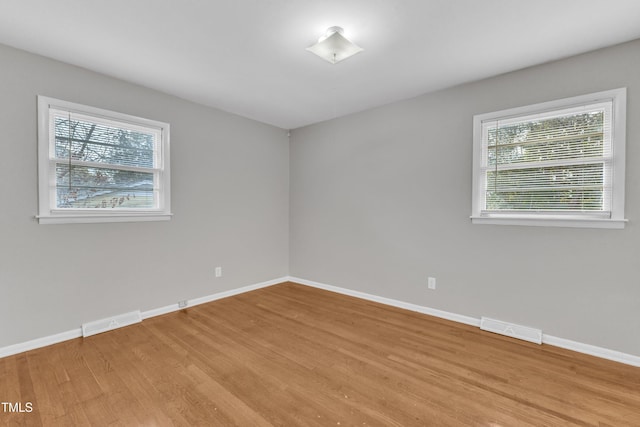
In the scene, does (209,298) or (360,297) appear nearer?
(209,298)

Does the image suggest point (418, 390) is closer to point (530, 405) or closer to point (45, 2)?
point (530, 405)

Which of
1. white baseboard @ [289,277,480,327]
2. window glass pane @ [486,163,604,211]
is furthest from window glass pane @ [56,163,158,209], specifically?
window glass pane @ [486,163,604,211]

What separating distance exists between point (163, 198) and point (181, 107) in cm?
113

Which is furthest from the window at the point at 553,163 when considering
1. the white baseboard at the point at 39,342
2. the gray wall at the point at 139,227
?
the white baseboard at the point at 39,342

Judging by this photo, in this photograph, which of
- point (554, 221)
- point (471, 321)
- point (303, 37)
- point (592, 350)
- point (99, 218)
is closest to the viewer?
point (303, 37)

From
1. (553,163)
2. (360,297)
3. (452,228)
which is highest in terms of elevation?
(553,163)

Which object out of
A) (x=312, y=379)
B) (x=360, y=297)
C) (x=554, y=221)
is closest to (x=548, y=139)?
(x=554, y=221)

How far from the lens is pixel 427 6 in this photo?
1856 mm

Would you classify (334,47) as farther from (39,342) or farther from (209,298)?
(39,342)

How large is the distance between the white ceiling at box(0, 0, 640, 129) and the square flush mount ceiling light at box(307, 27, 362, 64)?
2.2 inches

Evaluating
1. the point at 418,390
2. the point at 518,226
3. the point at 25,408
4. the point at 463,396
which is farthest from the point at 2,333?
the point at 518,226

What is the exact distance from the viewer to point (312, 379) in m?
2.01

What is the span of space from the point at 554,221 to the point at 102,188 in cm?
433

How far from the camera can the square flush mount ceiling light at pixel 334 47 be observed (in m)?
2.10
